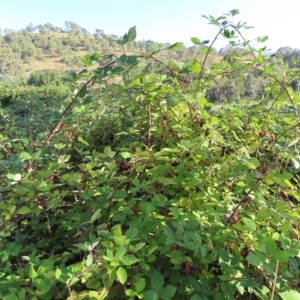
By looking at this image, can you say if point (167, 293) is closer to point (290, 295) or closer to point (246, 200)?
point (290, 295)

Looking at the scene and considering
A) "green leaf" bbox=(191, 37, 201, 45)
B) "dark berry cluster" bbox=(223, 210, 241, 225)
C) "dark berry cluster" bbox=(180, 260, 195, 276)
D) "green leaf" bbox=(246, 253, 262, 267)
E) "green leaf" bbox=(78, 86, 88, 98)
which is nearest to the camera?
"green leaf" bbox=(246, 253, 262, 267)

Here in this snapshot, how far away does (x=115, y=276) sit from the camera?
80 centimetres

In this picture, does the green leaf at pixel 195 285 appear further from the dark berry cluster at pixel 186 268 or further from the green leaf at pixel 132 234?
the green leaf at pixel 132 234

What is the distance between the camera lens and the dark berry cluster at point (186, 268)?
0.83 meters

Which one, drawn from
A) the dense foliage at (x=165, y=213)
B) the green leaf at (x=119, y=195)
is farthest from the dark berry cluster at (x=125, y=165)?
the green leaf at (x=119, y=195)

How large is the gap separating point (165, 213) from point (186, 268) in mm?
288

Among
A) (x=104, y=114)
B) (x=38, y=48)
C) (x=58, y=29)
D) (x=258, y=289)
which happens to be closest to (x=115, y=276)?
(x=258, y=289)

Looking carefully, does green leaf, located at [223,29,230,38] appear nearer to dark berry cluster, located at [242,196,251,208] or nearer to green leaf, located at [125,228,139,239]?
dark berry cluster, located at [242,196,251,208]

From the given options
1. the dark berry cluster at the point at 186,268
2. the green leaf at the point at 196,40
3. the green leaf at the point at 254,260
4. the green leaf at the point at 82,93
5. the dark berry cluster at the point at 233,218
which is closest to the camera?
the green leaf at the point at 254,260

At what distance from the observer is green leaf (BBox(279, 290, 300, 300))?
0.71 metres

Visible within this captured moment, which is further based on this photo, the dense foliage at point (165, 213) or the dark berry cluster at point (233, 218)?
the dark berry cluster at point (233, 218)

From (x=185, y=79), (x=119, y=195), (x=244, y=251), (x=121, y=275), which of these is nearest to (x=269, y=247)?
(x=244, y=251)

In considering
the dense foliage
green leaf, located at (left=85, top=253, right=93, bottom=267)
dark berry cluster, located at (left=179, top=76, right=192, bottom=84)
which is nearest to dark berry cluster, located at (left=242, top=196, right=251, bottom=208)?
the dense foliage

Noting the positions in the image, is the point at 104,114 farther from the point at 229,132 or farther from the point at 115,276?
the point at 115,276
